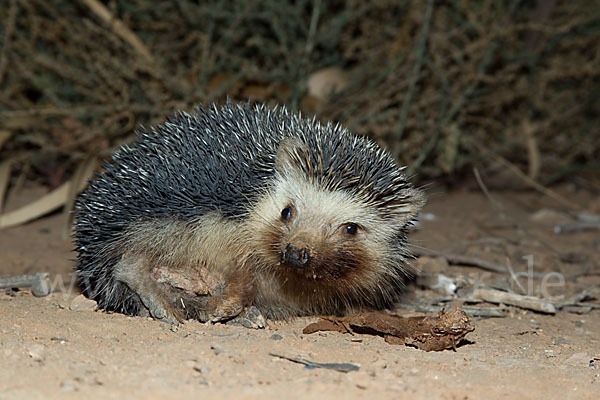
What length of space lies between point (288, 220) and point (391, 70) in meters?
4.31

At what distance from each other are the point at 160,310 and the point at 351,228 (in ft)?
4.90

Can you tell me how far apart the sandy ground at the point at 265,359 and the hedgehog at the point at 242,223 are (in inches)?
11.2

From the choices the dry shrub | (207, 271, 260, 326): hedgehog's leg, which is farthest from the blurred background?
(207, 271, 260, 326): hedgehog's leg

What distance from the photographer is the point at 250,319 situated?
4.88 metres

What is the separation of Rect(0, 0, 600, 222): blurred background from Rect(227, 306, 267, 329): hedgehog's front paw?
3.75m

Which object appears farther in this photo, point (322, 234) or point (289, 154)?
point (289, 154)

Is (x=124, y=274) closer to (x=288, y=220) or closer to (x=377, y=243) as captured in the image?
(x=288, y=220)

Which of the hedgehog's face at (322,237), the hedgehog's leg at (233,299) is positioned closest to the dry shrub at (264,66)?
the hedgehog's face at (322,237)

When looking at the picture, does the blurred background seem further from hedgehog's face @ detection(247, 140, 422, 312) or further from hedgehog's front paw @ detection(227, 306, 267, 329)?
hedgehog's front paw @ detection(227, 306, 267, 329)

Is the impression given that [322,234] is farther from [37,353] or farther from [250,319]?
[37,353]

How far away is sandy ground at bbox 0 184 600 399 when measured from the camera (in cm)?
333

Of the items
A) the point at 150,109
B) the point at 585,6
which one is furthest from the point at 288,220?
the point at 585,6

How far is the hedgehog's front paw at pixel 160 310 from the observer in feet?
15.7

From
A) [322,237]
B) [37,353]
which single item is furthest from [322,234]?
[37,353]
